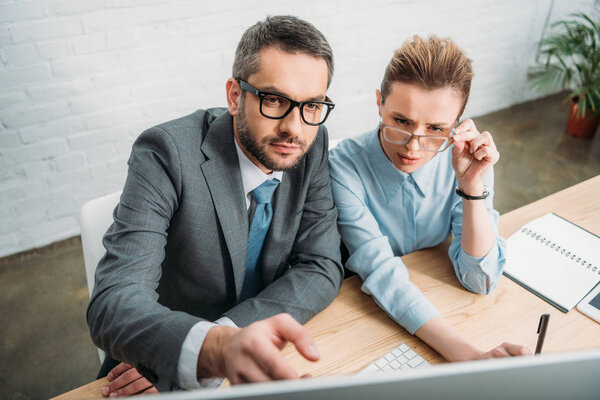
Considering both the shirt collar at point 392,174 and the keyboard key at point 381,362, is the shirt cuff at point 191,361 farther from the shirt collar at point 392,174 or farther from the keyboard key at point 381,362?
the shirt collar at point 392,174

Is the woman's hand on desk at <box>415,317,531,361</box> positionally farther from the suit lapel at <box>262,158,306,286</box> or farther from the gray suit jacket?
the suit lapel at <box>262,158,306,286</box>

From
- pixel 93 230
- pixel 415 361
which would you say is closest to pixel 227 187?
pixel 93 230

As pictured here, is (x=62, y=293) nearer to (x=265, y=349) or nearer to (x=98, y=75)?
(x=98, y=75)

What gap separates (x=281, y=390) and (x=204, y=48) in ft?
7.58

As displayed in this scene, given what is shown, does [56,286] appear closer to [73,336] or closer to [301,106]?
[73,336]

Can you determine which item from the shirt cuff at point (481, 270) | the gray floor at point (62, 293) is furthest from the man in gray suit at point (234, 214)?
the gray floor at point (62, 293)

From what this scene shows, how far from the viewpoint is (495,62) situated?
3660mm

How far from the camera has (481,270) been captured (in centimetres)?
111

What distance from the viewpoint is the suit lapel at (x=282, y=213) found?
120cm

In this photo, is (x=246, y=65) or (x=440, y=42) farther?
(x=440, y=42)

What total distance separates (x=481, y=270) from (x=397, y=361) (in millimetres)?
325

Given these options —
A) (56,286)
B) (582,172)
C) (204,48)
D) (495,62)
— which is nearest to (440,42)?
(204,48)

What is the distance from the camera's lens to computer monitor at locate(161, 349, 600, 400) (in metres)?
0.36

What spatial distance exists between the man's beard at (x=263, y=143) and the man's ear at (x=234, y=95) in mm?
24
